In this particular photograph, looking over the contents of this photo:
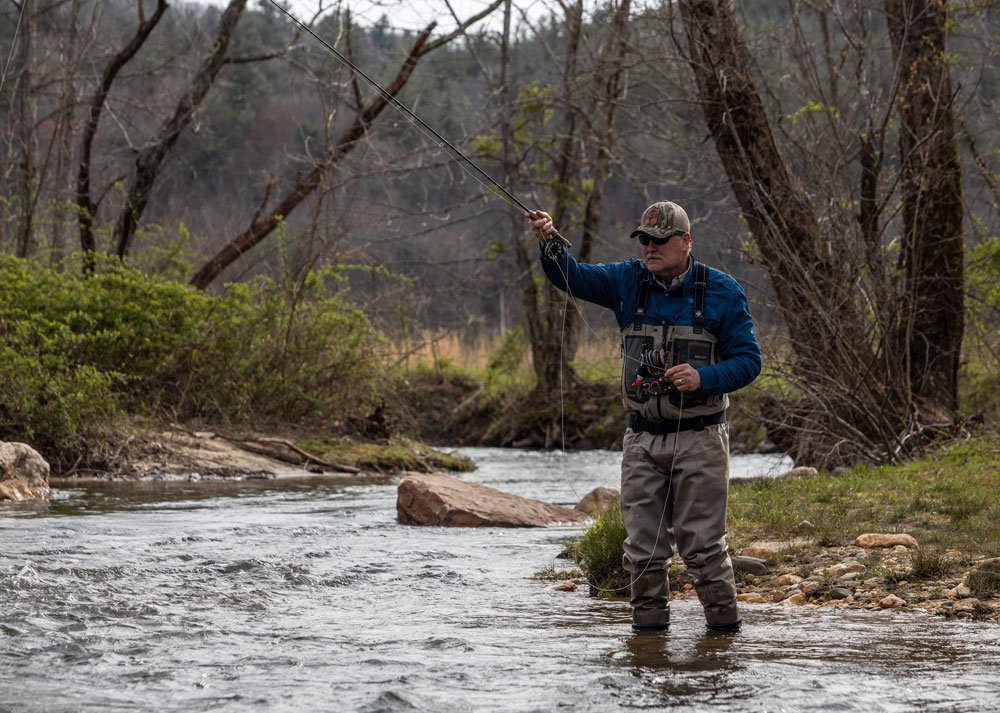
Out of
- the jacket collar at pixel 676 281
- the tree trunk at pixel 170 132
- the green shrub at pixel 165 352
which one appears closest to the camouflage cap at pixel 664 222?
the jacket collar at pixel 676 281

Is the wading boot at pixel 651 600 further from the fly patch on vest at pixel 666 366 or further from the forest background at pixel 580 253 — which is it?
the forest background at pixel 580 253

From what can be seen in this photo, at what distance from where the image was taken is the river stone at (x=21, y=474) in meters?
9.84

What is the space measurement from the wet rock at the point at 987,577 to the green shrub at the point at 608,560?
1.67 m

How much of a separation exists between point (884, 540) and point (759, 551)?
2.20 feet

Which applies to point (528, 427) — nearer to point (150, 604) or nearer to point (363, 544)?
point (363, 544)

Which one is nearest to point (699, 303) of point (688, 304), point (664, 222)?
point (688, 304)

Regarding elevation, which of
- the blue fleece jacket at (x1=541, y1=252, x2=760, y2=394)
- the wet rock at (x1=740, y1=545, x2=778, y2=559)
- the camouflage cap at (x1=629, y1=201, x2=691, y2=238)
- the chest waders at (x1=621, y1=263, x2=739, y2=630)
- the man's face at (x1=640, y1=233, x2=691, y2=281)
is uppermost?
the camouflage cap at (x1=629, y1=201, x2=691, y2=238)

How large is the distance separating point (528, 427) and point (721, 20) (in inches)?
389

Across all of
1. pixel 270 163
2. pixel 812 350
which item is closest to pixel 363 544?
pixel 812 350

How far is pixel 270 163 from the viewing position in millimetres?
40969

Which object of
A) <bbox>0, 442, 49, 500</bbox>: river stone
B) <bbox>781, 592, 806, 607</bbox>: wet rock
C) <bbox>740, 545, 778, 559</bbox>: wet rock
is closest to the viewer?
<bbox>781, 592, 806, 607</bbox>: wet rock

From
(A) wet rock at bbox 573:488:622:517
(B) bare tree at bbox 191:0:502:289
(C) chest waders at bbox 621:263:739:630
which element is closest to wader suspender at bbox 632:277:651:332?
(C) chest waders at bbox 621:263:739:630

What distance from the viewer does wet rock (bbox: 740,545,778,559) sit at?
6648 millimetres

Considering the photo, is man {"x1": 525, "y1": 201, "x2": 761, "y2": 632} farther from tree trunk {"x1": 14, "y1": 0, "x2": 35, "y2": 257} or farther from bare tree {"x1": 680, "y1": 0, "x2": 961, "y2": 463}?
tree trunk {"x1": 14, "y1": 0, "x2": 35, "y2": 257}
